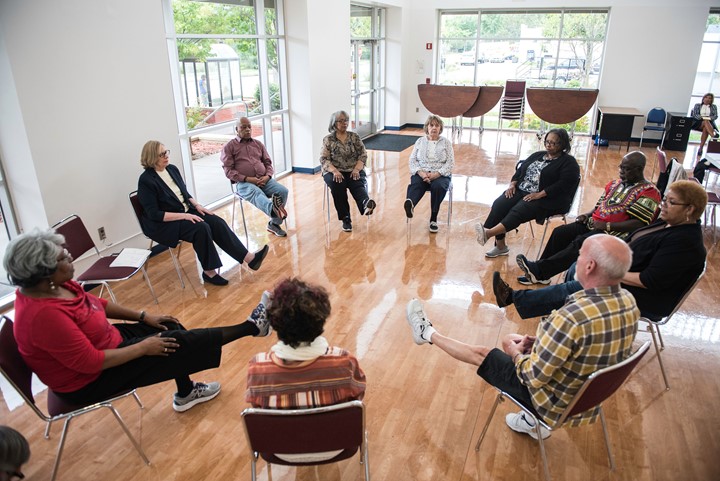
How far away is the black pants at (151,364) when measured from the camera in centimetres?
216

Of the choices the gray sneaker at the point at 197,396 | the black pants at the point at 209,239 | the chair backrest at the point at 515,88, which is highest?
the chair backrest at the point at 515,88

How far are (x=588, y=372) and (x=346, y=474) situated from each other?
115cm

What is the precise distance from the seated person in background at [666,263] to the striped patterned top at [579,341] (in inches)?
37.4

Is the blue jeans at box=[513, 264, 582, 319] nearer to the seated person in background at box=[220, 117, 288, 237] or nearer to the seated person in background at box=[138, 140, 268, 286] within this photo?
the seated person in background at box=[138, 140, 268, 286]

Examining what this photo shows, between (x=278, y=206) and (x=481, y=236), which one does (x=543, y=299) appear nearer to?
(x=481, y=236)

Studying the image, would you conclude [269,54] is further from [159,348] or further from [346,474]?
[346,474]

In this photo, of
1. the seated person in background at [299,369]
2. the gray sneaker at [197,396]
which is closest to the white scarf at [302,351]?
the seated person in background at [299,369]

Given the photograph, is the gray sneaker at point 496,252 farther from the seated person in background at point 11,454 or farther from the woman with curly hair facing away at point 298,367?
the seated person in background at point 11,454

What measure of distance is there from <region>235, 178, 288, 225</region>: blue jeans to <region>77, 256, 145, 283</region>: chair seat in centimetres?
179

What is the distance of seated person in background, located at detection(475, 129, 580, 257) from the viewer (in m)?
4.22

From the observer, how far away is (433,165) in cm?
516

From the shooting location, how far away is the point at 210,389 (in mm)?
2762

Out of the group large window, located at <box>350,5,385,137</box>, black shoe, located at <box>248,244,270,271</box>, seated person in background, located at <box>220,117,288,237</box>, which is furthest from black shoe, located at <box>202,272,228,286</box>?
large window, located at <box>350,5,385,137</box>

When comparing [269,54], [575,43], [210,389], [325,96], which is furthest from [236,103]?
[575,43]
